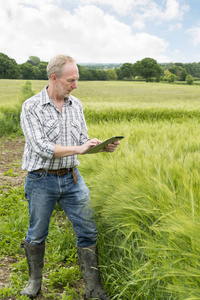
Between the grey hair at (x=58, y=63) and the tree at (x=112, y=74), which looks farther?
the tree at (x=112, y=74)

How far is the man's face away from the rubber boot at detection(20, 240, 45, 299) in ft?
4.32

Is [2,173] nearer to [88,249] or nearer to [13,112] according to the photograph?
[88,249]

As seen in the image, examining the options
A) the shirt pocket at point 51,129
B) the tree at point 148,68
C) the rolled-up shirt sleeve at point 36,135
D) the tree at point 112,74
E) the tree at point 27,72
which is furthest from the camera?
the tree at point 112,74

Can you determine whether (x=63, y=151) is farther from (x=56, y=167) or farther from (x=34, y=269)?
(x=34, y=269)

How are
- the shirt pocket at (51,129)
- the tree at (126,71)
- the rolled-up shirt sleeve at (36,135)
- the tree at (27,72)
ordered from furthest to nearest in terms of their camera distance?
the tree at (126,71), the tree at (27,72), the shirt pocket at (51,129), the rolled-up shirt sleeve at (36,135)

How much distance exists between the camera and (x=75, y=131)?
2594 mm

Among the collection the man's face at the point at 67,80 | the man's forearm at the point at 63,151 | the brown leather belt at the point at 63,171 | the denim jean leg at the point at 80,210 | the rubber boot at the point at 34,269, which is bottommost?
the rubber boot at the point at 34,269

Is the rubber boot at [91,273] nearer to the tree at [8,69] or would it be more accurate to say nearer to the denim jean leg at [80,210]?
the denim jean leg at [80,210]

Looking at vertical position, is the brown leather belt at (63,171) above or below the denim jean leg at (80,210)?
above

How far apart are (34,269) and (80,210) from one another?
0.68 meters

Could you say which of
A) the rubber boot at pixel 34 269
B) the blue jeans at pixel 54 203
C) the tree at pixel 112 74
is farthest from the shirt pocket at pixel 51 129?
the tree at pixel 112 74

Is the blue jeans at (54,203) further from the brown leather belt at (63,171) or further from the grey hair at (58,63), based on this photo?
the grey hair at (58,63)

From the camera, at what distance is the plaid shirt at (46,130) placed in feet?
7.62

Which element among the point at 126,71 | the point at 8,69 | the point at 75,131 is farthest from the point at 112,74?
the point at 75,131
